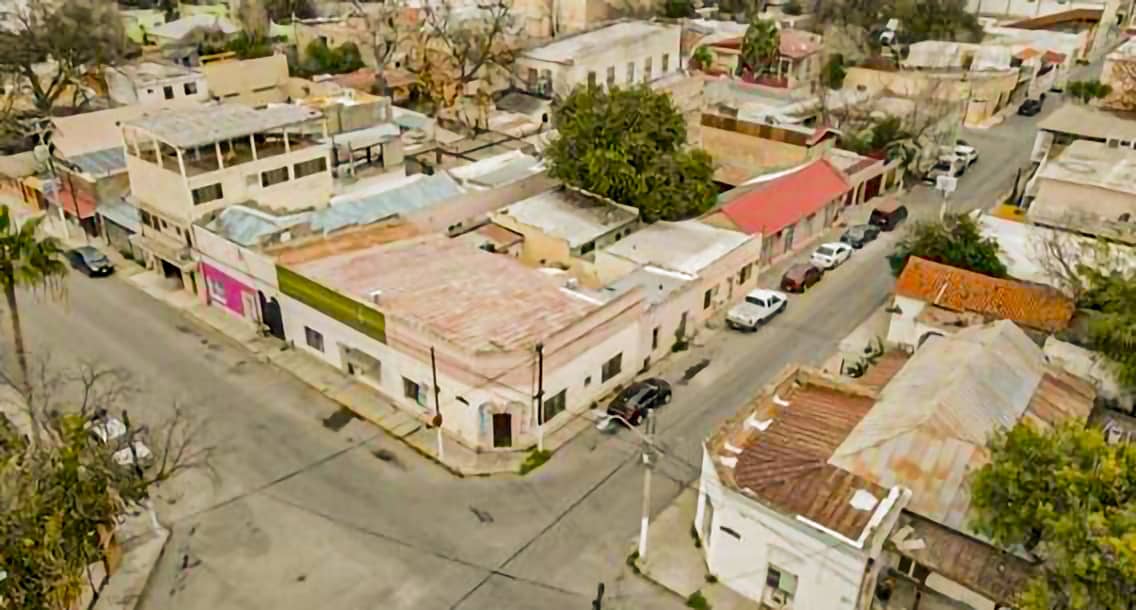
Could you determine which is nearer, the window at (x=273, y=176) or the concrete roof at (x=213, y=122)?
the concrete roof at (x=213, y=122)

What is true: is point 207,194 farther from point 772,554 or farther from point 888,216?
point 888,216

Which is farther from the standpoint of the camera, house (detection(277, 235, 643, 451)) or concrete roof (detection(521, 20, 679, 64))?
concrete roof (detection(521, 20, 679, 64))

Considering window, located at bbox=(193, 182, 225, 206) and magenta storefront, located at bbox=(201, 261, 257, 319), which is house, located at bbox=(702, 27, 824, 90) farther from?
magenta storefront, located at bbox=(201, 261, 257, 319)

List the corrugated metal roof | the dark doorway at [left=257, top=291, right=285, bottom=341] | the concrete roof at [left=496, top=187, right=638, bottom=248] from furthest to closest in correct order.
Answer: the concrete roof at [left=496, top=187, right=638, bottom=248] → the corrugated metal roof → the dark doorway at [left=257, top=291, right=285, bottom=341]

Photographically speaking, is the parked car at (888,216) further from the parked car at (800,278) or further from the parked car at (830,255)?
the parked car at (800,278)

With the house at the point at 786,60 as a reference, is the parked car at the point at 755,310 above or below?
below

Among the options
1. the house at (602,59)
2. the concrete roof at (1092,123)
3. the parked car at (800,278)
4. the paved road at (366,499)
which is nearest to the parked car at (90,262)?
the paved road at (366,499)

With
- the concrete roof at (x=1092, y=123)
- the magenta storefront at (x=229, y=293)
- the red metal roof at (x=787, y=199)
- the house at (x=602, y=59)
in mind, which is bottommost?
the magenta storefront at (x=229, y=293)

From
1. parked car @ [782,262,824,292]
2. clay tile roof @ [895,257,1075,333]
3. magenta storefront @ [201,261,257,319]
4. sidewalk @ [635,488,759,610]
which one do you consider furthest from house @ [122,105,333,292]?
clay tile roof @ [895,257,1075,333]
